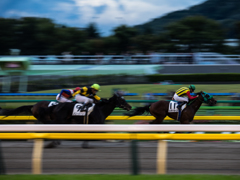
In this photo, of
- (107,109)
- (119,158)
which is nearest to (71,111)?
(107,109)

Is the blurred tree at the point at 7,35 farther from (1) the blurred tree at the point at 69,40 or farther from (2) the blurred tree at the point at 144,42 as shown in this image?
(2) the blurred tree at the point at 144,42

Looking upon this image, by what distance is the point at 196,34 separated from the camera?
25609mm

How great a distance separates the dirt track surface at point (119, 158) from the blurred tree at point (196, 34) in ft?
76.1

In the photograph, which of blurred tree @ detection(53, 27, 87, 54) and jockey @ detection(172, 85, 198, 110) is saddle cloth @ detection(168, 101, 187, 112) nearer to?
jockey @ detection(172, 85, 198, 110)

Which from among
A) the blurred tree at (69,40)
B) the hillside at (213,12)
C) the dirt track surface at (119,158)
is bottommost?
the dirt track surface at (119,158)

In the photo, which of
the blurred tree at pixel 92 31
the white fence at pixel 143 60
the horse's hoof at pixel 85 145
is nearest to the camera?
the horse's hoof at pixel 85 145

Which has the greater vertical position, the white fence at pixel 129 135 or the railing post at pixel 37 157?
the white fence at pixel 129 135

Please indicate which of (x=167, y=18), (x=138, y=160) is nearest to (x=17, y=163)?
(x=138, y=160)

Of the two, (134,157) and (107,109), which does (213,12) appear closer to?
(107,109)

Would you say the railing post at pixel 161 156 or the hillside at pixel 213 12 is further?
the hillside at pixel 213 12

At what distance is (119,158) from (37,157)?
82 cm

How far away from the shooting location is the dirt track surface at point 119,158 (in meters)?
2.98

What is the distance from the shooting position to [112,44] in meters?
27.2

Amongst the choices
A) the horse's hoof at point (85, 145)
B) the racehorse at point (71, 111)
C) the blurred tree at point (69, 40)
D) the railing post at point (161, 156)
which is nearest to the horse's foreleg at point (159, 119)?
the racehorse at point (71, 111)
